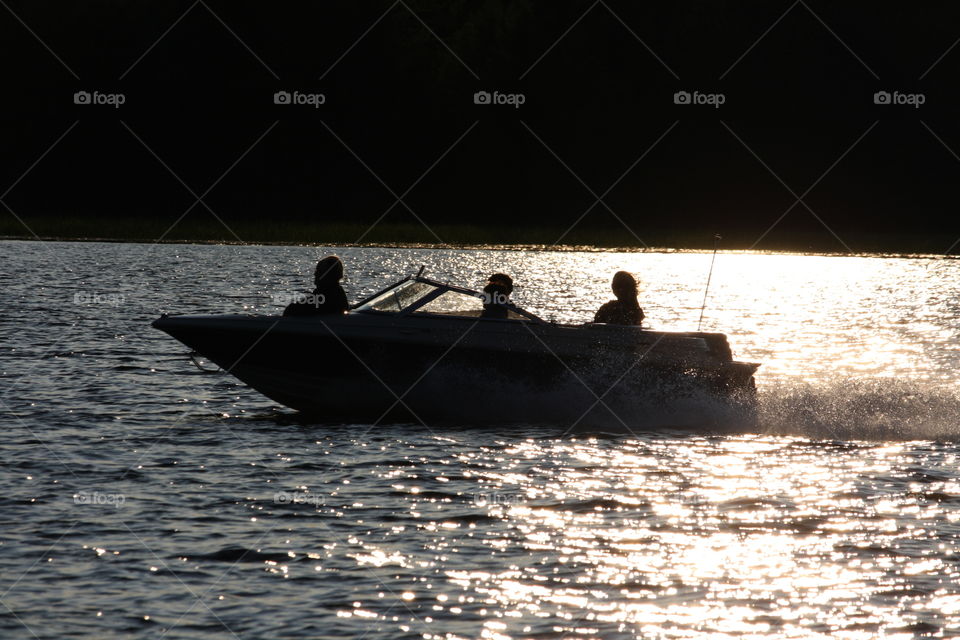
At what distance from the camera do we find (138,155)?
241ft

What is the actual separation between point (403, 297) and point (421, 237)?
2153 inches

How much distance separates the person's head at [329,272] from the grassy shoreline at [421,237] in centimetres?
5198

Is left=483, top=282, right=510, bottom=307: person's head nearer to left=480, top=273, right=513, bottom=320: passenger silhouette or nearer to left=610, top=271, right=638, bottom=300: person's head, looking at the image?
left=480, top=273, right=513, bottom=320: passenger silhouette

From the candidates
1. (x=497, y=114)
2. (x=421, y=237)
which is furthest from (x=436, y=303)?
(x=497, y=114)

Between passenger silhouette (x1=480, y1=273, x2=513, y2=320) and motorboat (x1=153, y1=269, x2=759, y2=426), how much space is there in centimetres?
8

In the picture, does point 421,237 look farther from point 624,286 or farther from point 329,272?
point 624,286

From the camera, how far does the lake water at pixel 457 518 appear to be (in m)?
8.65

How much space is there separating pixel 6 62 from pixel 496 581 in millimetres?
78570

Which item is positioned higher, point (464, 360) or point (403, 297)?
point (403, 297)

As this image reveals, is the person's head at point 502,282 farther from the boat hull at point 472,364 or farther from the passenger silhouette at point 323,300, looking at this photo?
the passenger silhouette at point 323,300

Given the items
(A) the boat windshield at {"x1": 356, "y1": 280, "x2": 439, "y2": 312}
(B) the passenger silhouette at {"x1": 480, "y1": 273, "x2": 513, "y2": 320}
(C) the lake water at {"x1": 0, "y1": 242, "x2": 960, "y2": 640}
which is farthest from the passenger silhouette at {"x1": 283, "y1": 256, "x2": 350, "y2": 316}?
(B) the passenger silhouette at {"x1": 480, "y1": 273, "x2": 513, "y2": 320}

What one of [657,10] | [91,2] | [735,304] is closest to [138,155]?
[91,2]

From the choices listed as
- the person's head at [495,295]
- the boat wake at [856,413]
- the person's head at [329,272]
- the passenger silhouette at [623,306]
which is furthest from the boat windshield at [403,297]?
the boat wake at [856,413]

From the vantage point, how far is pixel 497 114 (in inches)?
3231
